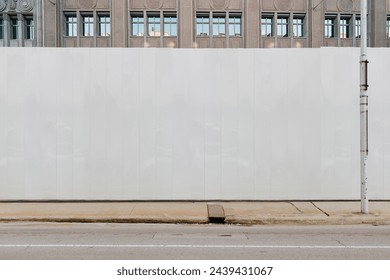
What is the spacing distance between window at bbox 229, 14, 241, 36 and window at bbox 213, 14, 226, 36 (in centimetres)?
62

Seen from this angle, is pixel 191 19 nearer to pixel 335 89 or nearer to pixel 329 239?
pixel 335 89

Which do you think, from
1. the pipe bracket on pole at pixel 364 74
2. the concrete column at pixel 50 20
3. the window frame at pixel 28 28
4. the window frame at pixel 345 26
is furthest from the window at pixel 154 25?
the pipe bracket on pole at pixel 364 74

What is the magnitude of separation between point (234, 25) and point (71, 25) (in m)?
15.7

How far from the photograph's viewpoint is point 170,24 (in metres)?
36.6

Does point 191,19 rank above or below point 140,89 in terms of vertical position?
above

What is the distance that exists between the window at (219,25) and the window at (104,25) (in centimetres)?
1009

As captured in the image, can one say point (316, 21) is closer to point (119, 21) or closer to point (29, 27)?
point (119, 21)

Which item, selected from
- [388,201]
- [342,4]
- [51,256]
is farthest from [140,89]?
[342,4]

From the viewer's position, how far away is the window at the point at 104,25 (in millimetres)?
36844

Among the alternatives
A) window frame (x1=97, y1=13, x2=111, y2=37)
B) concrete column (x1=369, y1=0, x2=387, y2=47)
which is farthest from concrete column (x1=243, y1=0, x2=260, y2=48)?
window frame (x1=97, y1=13, x2=111, y2=37)

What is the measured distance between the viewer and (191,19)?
36.0 metres

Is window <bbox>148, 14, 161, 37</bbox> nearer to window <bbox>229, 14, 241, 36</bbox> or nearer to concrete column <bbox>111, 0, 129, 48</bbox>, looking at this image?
concrete column <bbox>111, 0, 129, 48</bbox>

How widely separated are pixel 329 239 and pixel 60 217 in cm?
608

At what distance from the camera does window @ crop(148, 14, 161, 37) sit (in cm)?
3650
